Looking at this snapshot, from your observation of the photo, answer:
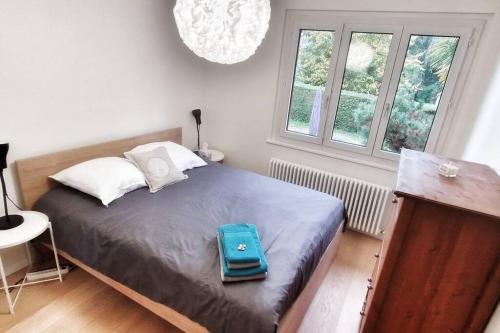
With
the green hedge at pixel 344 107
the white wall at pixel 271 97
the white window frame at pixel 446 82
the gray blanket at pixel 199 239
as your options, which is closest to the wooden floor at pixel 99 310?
the gray blanket at pixel 199 239

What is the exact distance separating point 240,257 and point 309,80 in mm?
2214

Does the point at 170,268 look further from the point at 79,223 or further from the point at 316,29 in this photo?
the point at 316,29

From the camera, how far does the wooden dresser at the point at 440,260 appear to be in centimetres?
110

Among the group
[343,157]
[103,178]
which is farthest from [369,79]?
[103,178]

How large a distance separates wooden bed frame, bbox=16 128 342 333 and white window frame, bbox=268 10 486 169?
1.00 meters

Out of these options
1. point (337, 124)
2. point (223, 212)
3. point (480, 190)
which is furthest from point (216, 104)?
point (480, 190)

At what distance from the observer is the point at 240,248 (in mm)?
1479

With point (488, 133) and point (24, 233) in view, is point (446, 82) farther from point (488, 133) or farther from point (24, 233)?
point (24, 233)

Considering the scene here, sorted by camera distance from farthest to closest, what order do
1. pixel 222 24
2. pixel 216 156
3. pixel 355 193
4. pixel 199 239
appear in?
pixel 216 156 → pixel 355 193 → pixel 199 239 → pixel 222 24

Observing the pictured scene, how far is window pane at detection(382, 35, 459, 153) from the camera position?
95.1 inches

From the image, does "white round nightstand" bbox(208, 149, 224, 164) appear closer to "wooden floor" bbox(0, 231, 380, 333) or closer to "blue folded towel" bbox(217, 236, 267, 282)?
"wooden floor" bbox(0, 231, 380, 333)

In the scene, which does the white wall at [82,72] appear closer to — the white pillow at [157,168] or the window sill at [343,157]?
the white pillow at [157,168]

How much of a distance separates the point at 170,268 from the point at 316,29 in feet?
8.48

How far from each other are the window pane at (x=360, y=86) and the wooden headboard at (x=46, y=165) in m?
2.24
